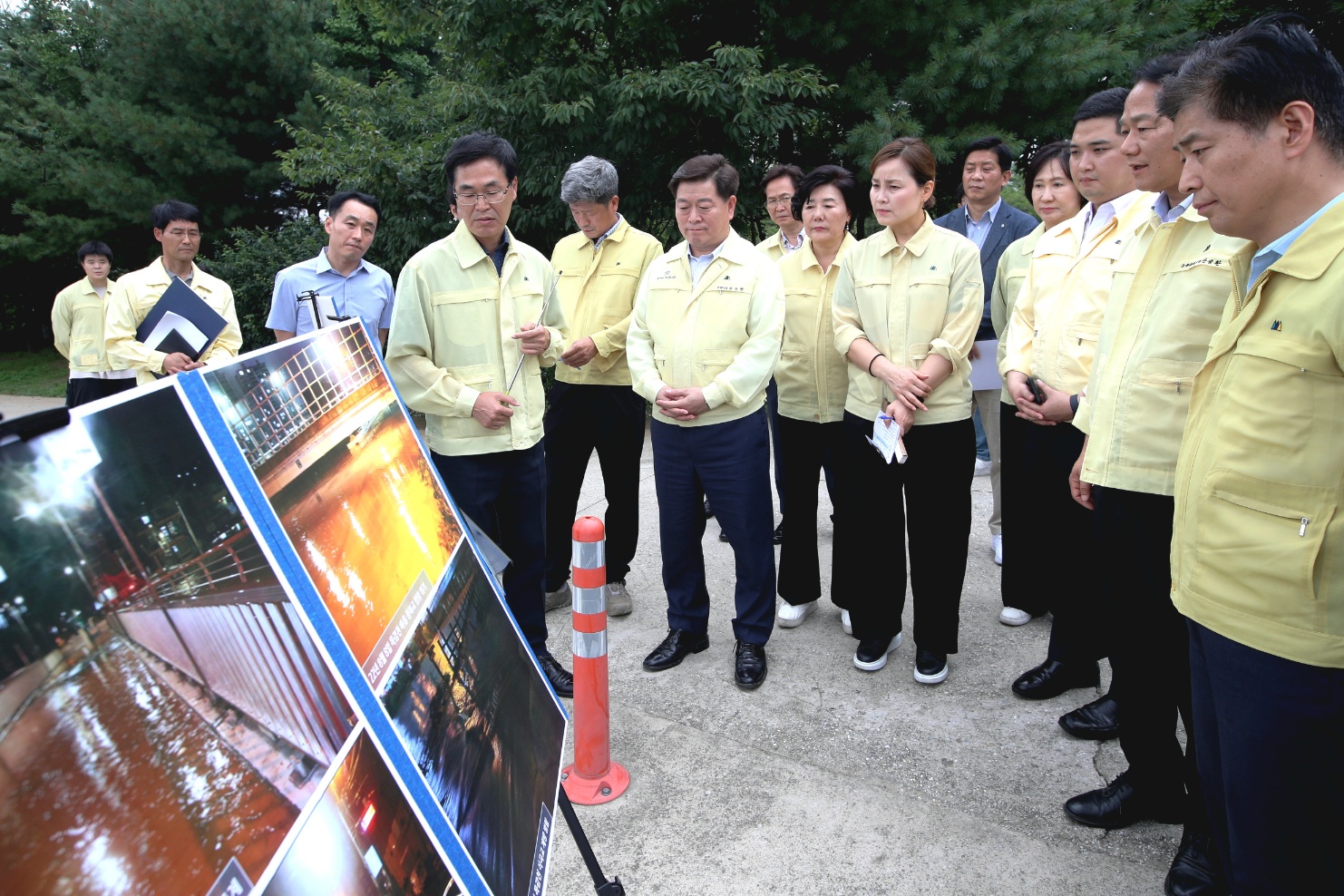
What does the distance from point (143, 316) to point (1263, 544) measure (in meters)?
4.80

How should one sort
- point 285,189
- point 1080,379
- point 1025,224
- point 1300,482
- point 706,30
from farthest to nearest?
point 285,189 < point 706,30 < point 1025,224 < point 1080,379 < point 1300,482

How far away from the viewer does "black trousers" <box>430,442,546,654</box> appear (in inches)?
123

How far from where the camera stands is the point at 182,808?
2.63 ft

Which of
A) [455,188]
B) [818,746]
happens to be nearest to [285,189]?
[455,188]

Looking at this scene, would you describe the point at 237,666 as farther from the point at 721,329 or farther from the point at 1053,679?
the point at 1053,679

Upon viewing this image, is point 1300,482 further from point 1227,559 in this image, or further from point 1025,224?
point 1025,224

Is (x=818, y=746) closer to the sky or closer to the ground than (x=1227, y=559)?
closer to the ground

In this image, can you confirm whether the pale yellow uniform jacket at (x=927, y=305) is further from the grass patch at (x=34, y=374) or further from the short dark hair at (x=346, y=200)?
the grass patch at (x=34, y=374)

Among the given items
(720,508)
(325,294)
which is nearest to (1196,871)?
(720,508)

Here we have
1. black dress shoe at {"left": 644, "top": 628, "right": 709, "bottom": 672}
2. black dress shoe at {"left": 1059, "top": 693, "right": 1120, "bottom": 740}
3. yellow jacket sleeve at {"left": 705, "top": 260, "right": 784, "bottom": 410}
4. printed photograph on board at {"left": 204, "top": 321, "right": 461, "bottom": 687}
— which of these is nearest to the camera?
printed photograph on board at {"left": 204, "top": 321, "right": 461, "bottom": 687}

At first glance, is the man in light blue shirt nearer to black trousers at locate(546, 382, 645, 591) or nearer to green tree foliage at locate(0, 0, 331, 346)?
black trousers at locate(546, 382, 645, 591)

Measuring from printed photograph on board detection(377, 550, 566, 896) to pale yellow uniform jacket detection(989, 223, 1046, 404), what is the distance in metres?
2.71

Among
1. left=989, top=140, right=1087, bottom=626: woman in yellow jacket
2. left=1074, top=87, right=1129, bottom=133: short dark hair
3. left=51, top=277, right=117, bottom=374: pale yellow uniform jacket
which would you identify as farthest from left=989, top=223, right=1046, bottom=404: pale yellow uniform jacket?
left=51, top=277, right=117, bottom=374: pale yellow uniform jacket

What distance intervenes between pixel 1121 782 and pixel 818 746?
950 mm
